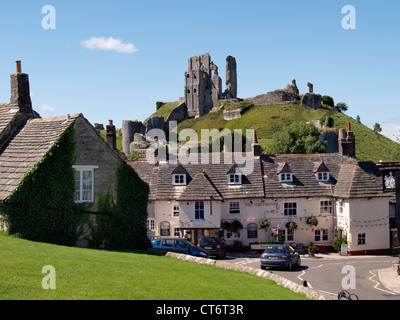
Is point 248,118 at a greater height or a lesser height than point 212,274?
greater

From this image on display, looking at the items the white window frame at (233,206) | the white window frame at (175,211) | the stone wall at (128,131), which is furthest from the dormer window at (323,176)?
the stone wall at (128,131)

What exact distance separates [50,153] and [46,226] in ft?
10.1

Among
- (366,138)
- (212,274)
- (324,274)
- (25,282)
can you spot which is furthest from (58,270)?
(366,138)

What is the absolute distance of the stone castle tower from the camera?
450 feet

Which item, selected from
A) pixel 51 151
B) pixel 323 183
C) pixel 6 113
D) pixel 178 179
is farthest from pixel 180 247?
pixel 323 183

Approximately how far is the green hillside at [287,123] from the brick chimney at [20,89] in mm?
67223

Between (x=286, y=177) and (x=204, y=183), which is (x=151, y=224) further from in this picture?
(x=286, y=177)

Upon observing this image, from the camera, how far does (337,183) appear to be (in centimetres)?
4016

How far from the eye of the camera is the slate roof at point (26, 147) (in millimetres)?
18422

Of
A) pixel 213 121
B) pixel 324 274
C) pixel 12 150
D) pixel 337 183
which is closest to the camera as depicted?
pixel 12 150

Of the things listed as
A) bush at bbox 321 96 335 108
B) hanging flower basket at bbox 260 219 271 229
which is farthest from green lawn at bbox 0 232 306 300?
bush at bbox 321 96 335 108

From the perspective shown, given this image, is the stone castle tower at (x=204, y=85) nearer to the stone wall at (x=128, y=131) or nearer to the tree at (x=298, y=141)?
the stone wall at (x=128, y=131)

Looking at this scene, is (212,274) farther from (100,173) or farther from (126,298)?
(100,173)

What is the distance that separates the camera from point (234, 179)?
39.8 meters
